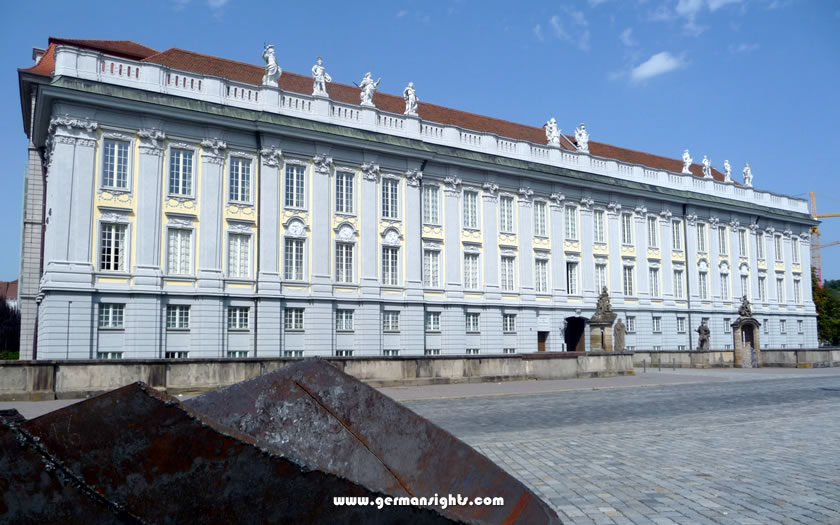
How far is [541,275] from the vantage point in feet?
133

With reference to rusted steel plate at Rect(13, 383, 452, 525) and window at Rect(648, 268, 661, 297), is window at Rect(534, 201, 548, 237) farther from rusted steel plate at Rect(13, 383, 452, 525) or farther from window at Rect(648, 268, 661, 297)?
rusted steel plate at Rect(13, 383, 452, 525)

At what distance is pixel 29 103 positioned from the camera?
31.7 metres

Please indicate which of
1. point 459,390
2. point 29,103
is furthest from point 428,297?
point 29,103

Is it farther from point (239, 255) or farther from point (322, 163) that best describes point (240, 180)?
point (322, 163)

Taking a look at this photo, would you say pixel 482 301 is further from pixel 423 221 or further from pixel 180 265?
pixel 180 265

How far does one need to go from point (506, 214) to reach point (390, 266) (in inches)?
349

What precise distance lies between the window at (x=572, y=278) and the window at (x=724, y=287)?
591 inches

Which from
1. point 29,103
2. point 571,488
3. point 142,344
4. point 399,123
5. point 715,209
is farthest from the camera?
point 715,209

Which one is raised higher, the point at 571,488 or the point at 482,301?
the point at 482,301

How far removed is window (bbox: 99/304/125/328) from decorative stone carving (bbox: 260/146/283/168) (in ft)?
30.6

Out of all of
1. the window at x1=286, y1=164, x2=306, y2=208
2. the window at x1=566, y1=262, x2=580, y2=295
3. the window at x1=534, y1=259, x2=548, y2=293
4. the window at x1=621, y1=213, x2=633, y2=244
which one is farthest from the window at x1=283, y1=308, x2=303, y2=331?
the window at x1=621, y1=213, x2=633, y2=244

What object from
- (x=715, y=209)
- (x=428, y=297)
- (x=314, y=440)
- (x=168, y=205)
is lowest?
(x=314, y=440)

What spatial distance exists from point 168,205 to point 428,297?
14.0 metres

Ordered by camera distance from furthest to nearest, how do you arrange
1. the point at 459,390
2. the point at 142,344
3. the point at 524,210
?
1. the point at 524,210
2. the point at 142,344
3. the point at 459,390
